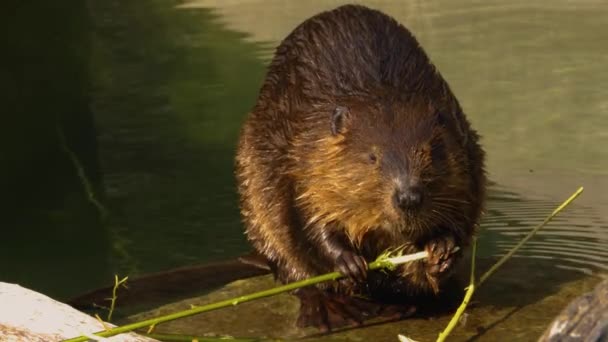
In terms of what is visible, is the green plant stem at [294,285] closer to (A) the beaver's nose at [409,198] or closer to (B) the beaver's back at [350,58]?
(A) the beaver's nose at [409,198]

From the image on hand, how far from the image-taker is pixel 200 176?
5449 millimetres

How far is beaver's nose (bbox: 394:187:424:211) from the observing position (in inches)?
130

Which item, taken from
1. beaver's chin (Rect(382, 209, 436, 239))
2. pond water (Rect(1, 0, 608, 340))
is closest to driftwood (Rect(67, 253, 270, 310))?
pond water (Rect(1, 0, 608, 340))

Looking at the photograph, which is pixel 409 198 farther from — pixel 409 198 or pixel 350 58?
pixel 350 58

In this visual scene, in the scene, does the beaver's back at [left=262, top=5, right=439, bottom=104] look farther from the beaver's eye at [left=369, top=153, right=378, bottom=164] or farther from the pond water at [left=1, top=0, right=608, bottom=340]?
the pond water at [left=1, top=0, right=608, bottom=340]

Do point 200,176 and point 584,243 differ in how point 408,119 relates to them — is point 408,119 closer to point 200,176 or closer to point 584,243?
point 584,243

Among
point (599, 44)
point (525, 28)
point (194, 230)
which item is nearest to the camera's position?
point (194, 230)

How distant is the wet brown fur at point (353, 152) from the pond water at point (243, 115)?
1.61 ft

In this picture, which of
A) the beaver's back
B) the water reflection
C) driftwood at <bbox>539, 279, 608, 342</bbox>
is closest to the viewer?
driftwood at <bbox>539, 279, 608, 342</bbox>

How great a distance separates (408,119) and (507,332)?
2.15ft

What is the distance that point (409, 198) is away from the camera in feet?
10.9

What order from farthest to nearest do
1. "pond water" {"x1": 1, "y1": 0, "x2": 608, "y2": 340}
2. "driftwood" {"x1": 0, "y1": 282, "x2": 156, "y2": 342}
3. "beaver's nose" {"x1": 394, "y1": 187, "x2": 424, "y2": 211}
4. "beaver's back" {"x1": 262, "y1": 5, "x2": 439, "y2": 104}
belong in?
"pond water" {"x1": 1, "y1": 0, "x2": 608, "y2": 340} < "beaver's back" {"x1": 262, "y1": 5, "x2": 439, "y2": 104} < "beaver's nose" {"x1": 394, "y1": 187, "x2": 424, "y2": 211} < "driftwood" {"x1": 0, "y1": 282, "x2": 156, "y2": 342}

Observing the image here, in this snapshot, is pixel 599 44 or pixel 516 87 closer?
pixel 516 87

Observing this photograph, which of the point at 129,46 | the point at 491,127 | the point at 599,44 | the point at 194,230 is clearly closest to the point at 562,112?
the point at 491,127
